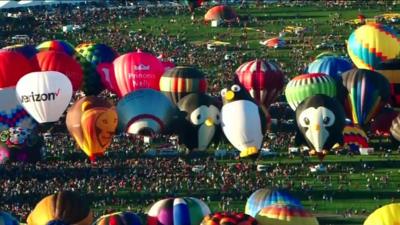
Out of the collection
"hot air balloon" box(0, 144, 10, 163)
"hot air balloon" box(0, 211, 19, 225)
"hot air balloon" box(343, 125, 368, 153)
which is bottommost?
"hot air balloon" box(0, 211, 19, 225)

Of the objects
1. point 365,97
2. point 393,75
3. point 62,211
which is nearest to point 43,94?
point 365,97

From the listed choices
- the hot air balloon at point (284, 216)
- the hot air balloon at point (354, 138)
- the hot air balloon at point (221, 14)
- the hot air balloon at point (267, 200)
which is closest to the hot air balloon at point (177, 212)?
the hot air balloon at point (267, 200)

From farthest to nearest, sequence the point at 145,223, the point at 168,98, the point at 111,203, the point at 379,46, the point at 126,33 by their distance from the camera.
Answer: the point at 126,33, the point at 379,46, the point at 168,98, the point at 111,203, the point at 145,223

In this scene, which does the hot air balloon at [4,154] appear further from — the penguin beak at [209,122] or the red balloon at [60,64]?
the red balloon at [60,64]

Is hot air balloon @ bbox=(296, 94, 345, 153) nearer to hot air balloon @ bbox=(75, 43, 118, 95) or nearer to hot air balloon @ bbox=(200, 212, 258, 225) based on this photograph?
hot air balloon @ bbox=(75, 43, 118, 95)

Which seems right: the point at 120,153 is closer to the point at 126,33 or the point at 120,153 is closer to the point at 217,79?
the point at 217,79

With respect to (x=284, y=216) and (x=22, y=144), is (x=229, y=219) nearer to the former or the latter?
(x=284, y=216)

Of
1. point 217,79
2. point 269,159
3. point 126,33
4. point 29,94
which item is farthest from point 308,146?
point 126,33

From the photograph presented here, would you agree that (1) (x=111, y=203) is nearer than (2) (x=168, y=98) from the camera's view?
Yes

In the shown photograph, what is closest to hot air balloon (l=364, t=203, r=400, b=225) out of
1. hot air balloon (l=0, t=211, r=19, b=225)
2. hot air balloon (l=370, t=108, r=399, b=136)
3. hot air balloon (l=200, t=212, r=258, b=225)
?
hot air balloon (l=200, t=212, r=258, b=225)
